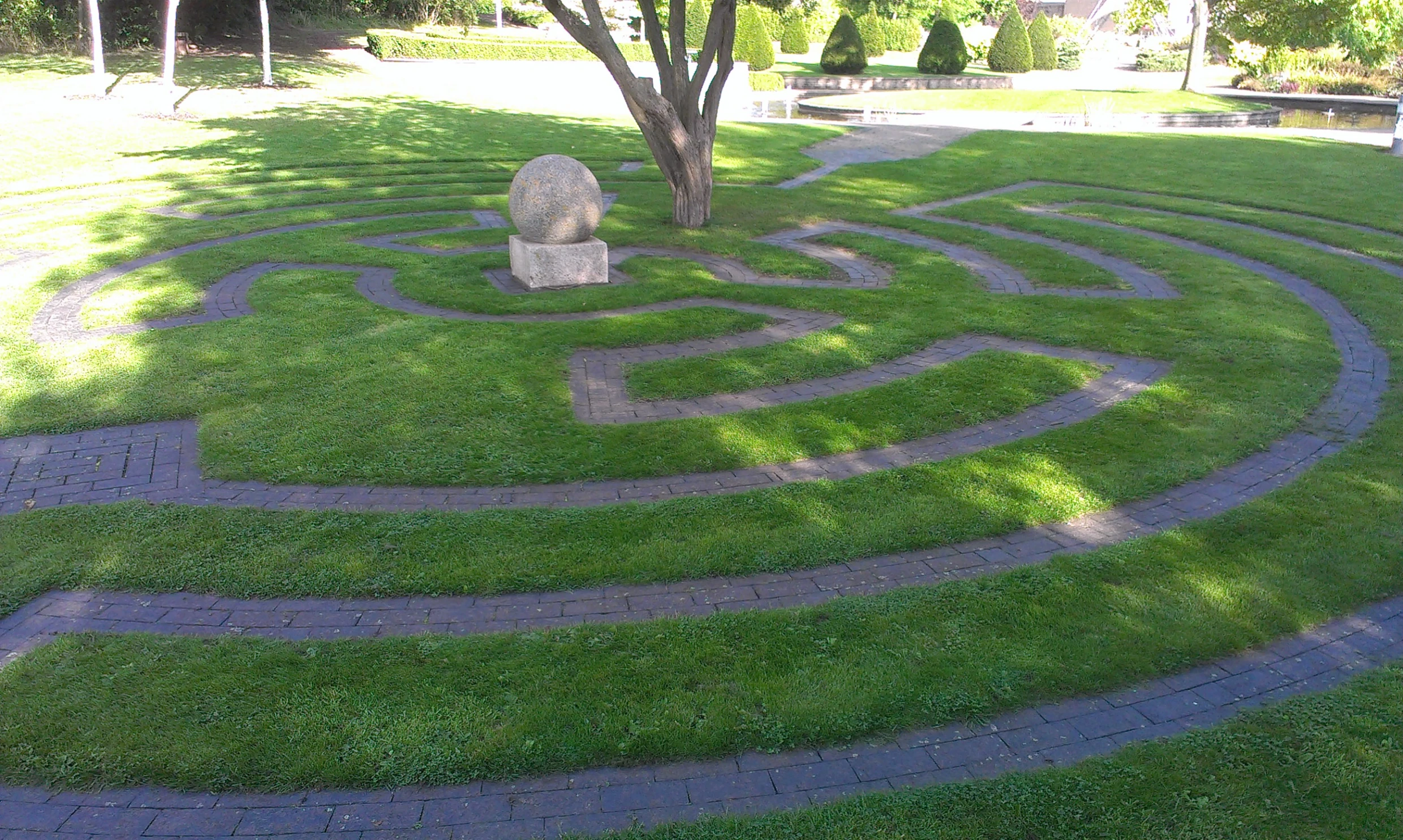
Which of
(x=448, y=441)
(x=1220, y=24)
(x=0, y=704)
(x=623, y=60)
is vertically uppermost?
(x=1220, y=24)

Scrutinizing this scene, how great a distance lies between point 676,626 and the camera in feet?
18.9

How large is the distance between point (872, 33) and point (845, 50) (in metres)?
12.5

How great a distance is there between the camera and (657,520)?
702 cm

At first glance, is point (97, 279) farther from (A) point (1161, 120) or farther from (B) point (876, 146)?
(A) point (1161, 120)

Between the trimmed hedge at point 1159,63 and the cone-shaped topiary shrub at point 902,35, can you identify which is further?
the cone-shaped topiary shrub at point 902,35

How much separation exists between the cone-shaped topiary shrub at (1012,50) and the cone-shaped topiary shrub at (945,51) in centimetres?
312

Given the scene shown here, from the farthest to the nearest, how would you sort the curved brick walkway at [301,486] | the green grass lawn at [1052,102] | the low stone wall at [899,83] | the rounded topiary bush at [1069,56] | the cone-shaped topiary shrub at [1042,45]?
the rounded topiary bush at [1069,56] → the cone-shaped topiary shrub at [1042,45] → the low stone wall at [899,83] → the green grass lawn at [1052,102] → the curved brick walkway at [301,486]

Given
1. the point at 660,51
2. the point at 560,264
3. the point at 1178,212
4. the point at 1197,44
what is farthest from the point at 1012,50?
the point at 560,264

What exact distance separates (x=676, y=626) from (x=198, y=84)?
3542 cm

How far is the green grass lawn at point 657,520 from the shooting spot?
4.90 m

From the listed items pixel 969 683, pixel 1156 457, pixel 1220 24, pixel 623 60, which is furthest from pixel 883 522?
pixel 1220 24

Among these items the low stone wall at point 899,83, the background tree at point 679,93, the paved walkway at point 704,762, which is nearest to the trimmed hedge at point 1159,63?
the low stone wall at point 899,83

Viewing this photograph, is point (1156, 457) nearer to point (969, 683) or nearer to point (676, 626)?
point (969, 683)

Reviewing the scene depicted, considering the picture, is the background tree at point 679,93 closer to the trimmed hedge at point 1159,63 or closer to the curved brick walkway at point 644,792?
the curved brick walkway at point 644,792
